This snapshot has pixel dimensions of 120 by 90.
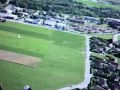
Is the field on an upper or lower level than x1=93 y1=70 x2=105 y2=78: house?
upper

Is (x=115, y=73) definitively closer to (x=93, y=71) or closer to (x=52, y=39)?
(x=93, y=71)

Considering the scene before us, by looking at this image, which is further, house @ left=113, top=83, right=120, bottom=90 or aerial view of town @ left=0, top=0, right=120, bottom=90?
house @ left=113, top=83, right=120, bottom=90

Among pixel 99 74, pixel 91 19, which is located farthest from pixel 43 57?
pixel 91 19

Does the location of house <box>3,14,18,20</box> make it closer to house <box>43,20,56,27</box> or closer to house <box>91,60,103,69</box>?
house <box>43,20,56,27</box>

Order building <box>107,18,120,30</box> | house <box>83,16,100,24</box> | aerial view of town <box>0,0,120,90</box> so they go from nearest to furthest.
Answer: aerial view of town <box>0,0,120,90</box> → building <box>107,18,120,30</box> → house <box>83,16,100,24</box>

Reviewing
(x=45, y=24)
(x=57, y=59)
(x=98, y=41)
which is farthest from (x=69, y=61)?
(x=45, y=24)

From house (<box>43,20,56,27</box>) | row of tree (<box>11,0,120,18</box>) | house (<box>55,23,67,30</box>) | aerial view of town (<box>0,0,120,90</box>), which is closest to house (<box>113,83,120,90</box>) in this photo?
aerial view of town (<box>0,0,120,90</box>)

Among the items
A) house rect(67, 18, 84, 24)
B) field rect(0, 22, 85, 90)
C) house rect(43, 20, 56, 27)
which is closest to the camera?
field rect(0, 22, 85, 90)
